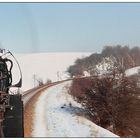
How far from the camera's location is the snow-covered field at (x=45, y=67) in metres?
35.6

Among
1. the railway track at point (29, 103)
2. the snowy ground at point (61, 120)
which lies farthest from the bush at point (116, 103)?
the railway track at point (29, 103)

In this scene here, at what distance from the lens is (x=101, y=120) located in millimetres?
28141

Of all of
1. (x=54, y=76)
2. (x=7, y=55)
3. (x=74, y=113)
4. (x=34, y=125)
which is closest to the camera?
(x=7, y=55)

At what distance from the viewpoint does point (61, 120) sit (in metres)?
24.5

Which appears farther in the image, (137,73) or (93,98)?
(137,73)

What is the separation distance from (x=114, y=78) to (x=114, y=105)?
1.76 metres

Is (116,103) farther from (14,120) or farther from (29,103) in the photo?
(14,120)

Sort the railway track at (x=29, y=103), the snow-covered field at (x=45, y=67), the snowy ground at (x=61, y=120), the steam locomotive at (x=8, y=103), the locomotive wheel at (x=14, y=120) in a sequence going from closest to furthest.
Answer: the steam locomotive at (x=8, y=103) < the locomotive wheel at (x=14, y=120) < the snowy ground at (x=61, y=120) < the railway track at (x=29, y=103) < the snow-covered field at (x=45, y=67)

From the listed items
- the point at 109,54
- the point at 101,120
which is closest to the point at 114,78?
the point at 101,120

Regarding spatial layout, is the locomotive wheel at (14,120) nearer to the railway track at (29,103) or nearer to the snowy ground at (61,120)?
the railway track at (29,103)

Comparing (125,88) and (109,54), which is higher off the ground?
(109,54)

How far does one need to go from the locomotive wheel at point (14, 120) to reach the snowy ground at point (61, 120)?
1724 mm

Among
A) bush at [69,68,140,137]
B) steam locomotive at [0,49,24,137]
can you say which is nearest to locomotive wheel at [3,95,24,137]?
steam locomotive at [0,49,24,137]

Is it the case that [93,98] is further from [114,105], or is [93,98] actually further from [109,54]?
[109,54]
